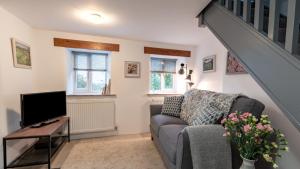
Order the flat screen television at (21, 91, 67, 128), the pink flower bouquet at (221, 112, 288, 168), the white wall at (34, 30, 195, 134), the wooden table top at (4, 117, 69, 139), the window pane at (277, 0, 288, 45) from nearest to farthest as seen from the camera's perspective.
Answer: the pink flower bouquet at (221, 112, 288, 168), the window pane at (277, 0, 288, 45), the wooden table top at (4, 117, 69, 139), the flat screen television at (21, 91, 67, 128), the white wall at (34, 30, 195, 134)

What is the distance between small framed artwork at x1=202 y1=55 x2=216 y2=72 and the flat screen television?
9.18 feet

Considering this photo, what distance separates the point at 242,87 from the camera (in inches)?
89.8

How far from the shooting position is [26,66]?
245 centimetres

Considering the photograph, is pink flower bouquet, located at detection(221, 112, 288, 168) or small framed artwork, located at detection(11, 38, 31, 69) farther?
small framed artwork, located at detection(11, 38, 31, 69)

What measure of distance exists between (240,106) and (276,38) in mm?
946

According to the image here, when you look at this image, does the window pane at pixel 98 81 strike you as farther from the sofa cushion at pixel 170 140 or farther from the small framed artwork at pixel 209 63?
the small framed artwork at pixel 209 63

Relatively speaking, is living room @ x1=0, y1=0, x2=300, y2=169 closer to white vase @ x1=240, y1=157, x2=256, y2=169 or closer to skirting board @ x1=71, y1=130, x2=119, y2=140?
skirting board @ x1=71, y1=130, x2=119, y2=140

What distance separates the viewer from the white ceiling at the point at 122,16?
1.78m

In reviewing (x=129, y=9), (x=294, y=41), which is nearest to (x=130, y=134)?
(x=129, y=9)

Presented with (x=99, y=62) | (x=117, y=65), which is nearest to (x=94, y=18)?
(x=117, y=65)

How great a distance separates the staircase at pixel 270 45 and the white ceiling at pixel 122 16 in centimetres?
57

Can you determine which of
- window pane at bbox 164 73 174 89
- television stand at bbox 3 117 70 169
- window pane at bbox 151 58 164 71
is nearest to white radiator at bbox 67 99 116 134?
television stand at bbox 3 117 70 169

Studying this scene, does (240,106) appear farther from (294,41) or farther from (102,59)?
(102,59)

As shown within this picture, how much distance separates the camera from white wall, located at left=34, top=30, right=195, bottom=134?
2.80 m
